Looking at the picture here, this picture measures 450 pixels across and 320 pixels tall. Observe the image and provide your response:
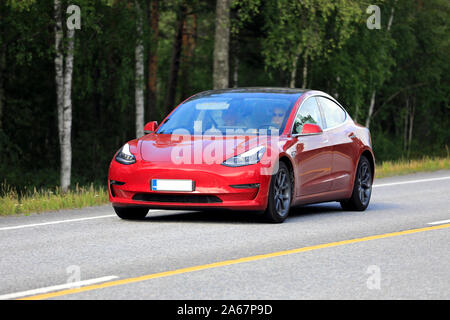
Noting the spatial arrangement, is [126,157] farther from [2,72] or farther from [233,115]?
[2,72]

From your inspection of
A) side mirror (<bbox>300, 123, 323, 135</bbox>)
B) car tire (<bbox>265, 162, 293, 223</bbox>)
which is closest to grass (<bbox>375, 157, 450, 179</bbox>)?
side mirror (<bbox>300, 123, 323, 135</bbox>)

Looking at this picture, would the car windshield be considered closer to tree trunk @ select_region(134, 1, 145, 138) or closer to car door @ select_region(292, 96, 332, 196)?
car door @ select_region(292, 96, 332, 196)

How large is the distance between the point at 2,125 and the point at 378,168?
1460 cm

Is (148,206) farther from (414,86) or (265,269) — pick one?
(414,86)

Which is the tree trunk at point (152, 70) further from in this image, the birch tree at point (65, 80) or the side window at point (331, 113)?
the side window at point (331, 113)

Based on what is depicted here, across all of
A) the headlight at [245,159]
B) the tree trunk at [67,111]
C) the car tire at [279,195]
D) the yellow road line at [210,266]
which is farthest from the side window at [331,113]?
the tree trunk at [67,111]

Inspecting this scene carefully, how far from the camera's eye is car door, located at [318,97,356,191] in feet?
42.3

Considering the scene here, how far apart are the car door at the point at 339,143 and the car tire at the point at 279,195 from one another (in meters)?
1.36

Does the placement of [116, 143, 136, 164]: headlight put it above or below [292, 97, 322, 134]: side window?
below

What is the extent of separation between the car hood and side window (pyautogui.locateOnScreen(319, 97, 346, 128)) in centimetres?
199

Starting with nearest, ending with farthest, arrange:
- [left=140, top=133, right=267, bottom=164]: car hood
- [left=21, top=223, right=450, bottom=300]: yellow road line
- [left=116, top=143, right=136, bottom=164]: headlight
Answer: [left=21, top=223, right=450, bottom=300]: yellow road line → [left=140, top=133, right=267, bottom=164]: car hood → [left=116, top=143, right=136, bottom=164]: headlight

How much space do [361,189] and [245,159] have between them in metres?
3.05
